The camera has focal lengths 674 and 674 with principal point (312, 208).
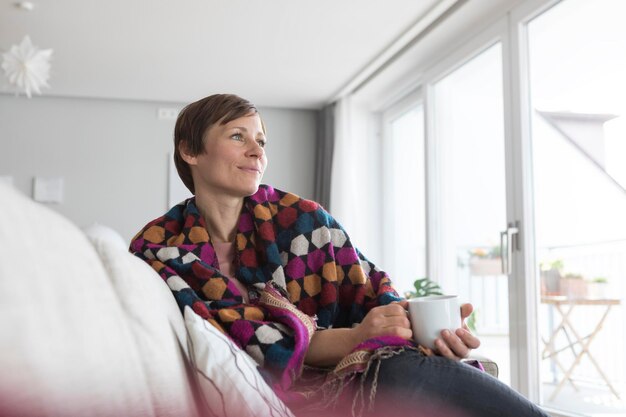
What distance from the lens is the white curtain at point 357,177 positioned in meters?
5.25

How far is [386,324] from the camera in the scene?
1.35m

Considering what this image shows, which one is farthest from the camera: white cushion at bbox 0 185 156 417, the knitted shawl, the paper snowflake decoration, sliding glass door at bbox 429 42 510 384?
sliding glass door at bbox 429 42 510 384

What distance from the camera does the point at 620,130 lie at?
279 cm

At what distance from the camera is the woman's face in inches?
67.0

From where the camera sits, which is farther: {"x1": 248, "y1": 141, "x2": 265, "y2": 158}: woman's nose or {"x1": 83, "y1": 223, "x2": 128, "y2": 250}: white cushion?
{"x1": 248, "y1": 141, "x2": 265, "y2": 158}: woman's nose

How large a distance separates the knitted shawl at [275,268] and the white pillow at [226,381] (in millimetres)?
258

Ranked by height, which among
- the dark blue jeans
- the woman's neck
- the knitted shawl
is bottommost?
the dark blue jeans

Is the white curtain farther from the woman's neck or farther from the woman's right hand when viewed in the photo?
the woman's right hand

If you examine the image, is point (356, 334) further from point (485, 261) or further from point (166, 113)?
point (166, 113)

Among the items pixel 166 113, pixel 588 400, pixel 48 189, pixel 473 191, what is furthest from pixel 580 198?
pixel 48 189

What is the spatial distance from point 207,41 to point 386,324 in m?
3.11

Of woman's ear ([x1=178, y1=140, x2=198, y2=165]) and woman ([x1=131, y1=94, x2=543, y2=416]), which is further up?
woman's ear ([x1=178, y1=140, x2=198, y2=165])

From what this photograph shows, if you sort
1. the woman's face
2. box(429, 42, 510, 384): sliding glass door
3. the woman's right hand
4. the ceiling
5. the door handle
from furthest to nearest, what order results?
Result: box(429, 42, 510, 384): sliding glass door, the ceiling, the door handle, the woman's face, the woman's right hand

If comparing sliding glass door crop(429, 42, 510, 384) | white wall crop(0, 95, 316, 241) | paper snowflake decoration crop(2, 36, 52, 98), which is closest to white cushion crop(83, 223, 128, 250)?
paper snowflake decoration crop(2, 36, 52, 98)
